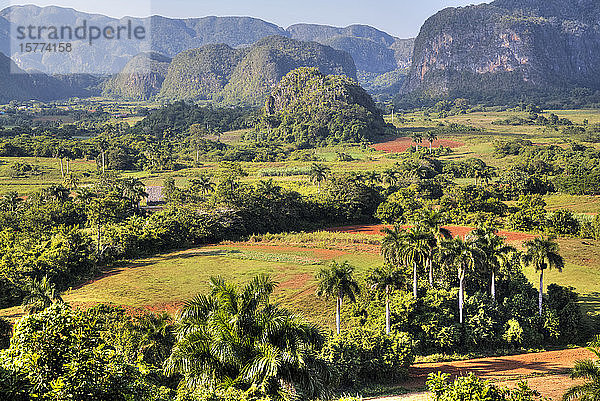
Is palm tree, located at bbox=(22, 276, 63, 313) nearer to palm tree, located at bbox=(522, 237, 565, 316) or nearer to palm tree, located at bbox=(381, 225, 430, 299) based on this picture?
palm tree, located at bbox=(381, 225, 430, 299)

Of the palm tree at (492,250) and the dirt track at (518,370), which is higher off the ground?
the palm tree at (492,250)

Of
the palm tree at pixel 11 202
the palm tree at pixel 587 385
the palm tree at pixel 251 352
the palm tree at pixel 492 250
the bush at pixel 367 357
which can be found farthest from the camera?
the palm tree at pixel 11 202

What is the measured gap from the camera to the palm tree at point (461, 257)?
33469 millimetres

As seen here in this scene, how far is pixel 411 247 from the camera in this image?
35219 millimetres

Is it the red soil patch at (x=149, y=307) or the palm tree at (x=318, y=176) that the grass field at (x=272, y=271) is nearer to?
the red soil patch at (x=149, y=307)

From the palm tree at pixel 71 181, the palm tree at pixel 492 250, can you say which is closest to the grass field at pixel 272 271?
the palm tree at pixel 492 250

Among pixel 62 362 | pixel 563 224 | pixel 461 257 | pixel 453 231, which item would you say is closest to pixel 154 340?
pixel 62 362

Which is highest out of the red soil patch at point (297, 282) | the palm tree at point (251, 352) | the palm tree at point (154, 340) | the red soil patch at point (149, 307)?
the palm tree at point (251, 352)

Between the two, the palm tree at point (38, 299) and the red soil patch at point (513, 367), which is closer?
the red soil patch at point (513, 367)

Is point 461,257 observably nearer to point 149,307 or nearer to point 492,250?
point 492,250

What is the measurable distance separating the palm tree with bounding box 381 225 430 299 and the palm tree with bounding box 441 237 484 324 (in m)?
1.43

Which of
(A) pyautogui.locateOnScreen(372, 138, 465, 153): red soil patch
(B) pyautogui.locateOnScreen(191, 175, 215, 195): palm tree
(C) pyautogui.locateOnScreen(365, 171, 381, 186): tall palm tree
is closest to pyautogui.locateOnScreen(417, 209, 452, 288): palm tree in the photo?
(C) pyautogui.locateOnScreen(365, 171, 381, 186): tall palm tree

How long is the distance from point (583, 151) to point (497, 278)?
82069 millimetres

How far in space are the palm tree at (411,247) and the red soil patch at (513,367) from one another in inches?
260
